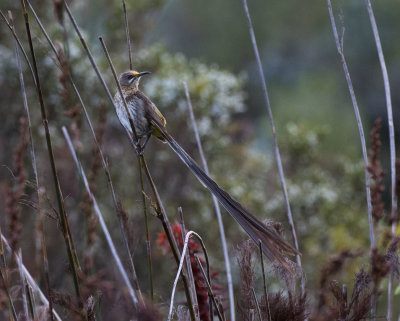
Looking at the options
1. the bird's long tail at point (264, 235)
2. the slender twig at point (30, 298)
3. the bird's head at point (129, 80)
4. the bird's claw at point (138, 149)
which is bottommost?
the slender twig at point (30, 298)

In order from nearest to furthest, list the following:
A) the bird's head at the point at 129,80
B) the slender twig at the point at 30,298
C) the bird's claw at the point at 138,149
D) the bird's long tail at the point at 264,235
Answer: the bird's long tail at the point at 264,235 → the slender twig at the point at 30,298 → the bird's claw at the point at 138,149 → the bird's head at the point at 129,80

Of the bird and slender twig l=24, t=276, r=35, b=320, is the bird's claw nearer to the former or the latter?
the bird

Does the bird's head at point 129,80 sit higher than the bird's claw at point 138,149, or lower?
higher

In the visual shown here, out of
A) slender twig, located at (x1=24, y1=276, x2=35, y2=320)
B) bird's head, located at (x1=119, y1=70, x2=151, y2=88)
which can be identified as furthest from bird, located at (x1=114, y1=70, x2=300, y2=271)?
slender twig, located at (x1=24, y1=276, x2=35, y2=320)

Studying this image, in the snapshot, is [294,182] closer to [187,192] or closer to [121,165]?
[187,192]

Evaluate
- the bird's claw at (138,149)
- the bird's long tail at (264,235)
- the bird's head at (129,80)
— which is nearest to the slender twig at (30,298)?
the bird's claw at (138,149)

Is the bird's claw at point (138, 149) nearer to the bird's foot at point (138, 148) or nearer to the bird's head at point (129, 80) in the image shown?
the bird's foot at point (138, 148)

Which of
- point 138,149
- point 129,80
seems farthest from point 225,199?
point 129,80

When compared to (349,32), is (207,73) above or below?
below

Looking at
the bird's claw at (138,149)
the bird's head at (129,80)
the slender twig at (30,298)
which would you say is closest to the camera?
the slender twig at (30,298)

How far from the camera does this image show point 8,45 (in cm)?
596

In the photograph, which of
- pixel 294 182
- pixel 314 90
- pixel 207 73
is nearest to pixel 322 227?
pixel 294 182

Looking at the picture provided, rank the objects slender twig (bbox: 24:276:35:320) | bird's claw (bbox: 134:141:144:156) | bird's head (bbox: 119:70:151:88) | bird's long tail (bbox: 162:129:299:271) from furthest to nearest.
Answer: bird's head (bbox: 119:70:151:88) < bird's claw (bbox: 134:141:144:156) < slender twig (bbox: 24:276:35:320) < bird's long tail (bbox: 162:129:299:271)

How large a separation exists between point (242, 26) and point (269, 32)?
77 centimetres
